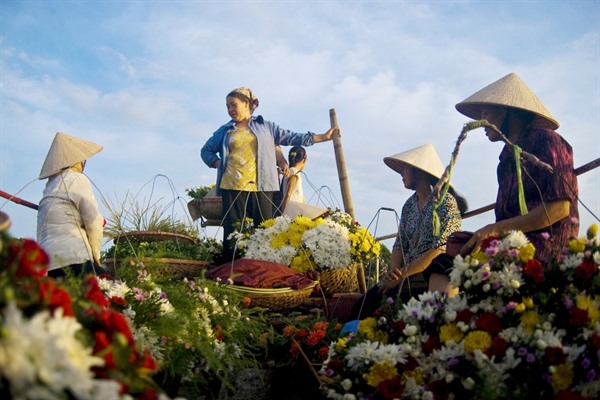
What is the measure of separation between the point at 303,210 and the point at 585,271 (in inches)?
175

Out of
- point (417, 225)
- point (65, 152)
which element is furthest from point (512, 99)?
point (65, 152)

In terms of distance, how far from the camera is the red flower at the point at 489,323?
230 cm

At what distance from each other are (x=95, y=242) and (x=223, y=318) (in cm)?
136

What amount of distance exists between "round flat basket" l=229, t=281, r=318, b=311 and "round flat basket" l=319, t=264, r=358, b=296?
1.85 feet

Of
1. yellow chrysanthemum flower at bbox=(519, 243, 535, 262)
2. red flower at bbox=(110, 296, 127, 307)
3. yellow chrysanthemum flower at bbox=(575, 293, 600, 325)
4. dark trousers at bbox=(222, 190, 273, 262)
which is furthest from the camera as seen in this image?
dark trousers at bbox=(222, 190, 273, 262)

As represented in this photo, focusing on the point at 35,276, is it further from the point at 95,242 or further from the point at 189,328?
the point at 95,242

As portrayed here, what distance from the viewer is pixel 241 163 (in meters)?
6.93

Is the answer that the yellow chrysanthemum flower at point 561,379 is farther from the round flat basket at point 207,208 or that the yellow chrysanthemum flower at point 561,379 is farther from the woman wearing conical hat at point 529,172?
the round flat basket at point 207,208

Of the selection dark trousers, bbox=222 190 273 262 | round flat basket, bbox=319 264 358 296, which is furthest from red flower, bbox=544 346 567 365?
dark trousers, bbox=222 190 273 262

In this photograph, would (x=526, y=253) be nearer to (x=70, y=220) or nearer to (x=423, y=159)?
(x=423, y=159)

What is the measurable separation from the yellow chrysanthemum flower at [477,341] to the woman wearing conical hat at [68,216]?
2.94 m

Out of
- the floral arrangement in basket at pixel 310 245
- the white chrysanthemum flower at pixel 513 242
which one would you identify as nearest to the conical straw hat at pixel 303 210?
the floral arrangement in basket at pixel 310 245

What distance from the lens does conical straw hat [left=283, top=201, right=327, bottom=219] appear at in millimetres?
6566

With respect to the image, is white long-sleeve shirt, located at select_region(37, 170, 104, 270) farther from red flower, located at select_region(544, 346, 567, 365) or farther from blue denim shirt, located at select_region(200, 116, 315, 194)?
red flower, located at select_region(544, 346, 567, 365)
